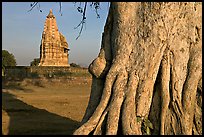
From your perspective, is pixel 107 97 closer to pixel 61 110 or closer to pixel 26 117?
pixel 26 117

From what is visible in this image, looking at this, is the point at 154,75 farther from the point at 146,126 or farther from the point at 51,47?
the point at 51,47

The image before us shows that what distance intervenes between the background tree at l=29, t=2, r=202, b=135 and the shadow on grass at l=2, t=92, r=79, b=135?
3161 millimetres

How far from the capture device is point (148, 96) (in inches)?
190

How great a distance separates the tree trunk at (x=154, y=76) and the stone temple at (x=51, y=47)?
81.1 ft

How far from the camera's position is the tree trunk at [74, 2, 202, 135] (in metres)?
4.76

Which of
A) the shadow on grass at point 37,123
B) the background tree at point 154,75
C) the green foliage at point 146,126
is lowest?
the shadow on grass at point 37,123

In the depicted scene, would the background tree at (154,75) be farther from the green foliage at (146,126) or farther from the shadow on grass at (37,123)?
the shadow on grass at (37,123)

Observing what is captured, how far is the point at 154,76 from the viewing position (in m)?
4.84

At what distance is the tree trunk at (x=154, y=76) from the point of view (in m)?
4.76

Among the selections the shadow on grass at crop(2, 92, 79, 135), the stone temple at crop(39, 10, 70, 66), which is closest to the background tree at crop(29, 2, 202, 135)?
the shadow on grass at crop(2, 92, 79, 135)

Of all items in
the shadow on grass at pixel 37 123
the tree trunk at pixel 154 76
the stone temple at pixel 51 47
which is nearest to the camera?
the tree trunk at pixel 154 76

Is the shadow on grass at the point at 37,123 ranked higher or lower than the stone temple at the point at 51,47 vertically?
lower

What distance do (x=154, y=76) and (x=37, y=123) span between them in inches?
208

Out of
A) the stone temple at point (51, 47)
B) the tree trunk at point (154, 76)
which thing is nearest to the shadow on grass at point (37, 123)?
the tree trunk at point (154, 76)
